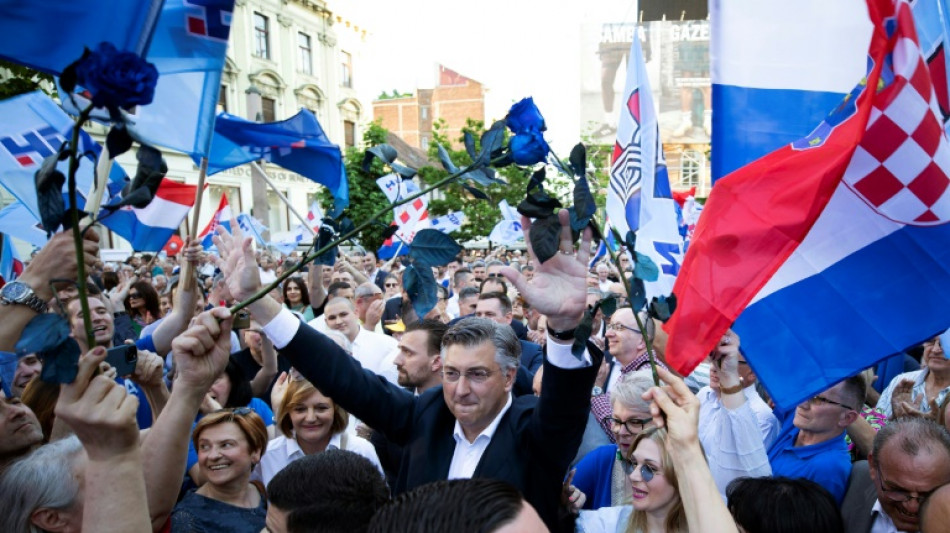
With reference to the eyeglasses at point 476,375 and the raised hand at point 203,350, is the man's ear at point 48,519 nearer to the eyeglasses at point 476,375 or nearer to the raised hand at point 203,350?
the raised hand at point 203,350

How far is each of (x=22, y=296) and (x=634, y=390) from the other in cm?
225

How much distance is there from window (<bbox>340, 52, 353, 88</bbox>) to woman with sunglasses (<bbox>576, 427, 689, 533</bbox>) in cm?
3866

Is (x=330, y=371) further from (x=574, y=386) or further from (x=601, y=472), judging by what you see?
(x=601, y=472)

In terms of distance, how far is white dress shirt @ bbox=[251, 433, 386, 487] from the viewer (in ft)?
11.1

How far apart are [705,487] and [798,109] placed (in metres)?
1.84

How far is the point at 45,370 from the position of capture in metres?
1.34

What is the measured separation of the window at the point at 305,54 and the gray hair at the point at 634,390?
33.0 meters

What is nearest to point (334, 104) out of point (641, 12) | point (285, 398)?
point (641, 12)

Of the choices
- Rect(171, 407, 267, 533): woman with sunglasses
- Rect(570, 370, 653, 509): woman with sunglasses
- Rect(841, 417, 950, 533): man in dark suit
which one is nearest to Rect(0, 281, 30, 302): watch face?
Rect(171, 407, 267, 533): woman with sunglasses

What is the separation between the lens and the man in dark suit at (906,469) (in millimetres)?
2338

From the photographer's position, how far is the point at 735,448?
266cm

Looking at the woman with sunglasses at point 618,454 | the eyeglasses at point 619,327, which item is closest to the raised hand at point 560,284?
the woman with sunglasses at point 618,454

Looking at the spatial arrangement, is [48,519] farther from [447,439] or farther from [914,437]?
[914,437]

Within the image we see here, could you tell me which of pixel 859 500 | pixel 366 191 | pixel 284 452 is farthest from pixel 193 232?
pixel 366 191
